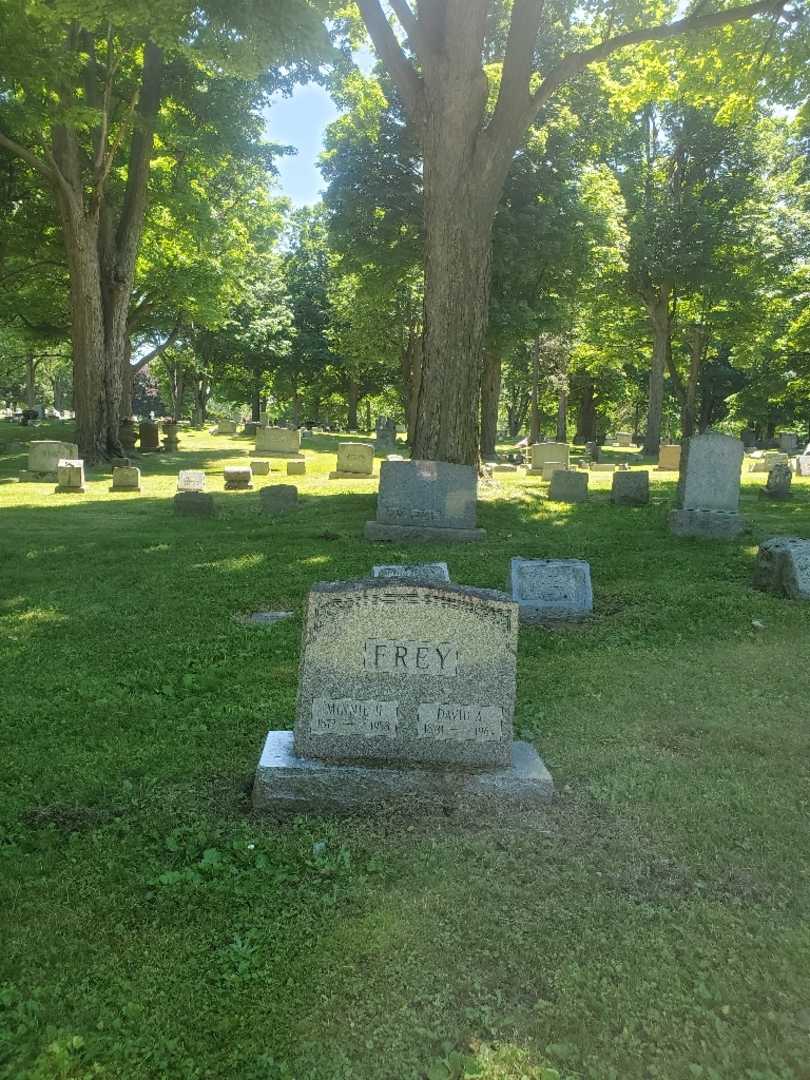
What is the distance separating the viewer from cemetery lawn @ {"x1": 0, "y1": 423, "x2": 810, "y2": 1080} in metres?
2.69

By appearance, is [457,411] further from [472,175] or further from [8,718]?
[8,718]

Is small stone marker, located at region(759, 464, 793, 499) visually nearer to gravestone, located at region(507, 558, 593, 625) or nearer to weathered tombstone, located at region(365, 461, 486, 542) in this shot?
weathered tombstone, located at region(365, 461, 486, 542)

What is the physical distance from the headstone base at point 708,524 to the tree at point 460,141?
3.49m

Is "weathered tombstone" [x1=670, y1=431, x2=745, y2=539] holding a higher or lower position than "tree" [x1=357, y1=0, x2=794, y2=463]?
lower

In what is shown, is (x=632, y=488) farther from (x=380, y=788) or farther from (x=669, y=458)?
(x=380, y=788)

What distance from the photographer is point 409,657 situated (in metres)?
4.20

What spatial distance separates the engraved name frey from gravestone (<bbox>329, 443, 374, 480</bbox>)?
17.1m

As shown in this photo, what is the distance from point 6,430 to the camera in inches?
1369

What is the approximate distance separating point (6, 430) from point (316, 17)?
92.1 feet

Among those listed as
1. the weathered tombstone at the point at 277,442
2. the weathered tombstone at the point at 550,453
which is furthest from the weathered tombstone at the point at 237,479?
the weathered tombstone at the point at 277,442

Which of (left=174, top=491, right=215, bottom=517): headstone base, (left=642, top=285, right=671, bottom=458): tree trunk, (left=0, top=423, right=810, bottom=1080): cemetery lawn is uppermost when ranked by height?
(left=642, top=285, right=671, bottom=458): tree trunk

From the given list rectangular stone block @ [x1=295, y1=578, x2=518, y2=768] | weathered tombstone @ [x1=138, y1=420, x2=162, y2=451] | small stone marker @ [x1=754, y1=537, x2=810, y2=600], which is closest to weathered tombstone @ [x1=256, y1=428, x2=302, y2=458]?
weathered tombstone @ [x1=138, y1=420, x2=162, y2=451]

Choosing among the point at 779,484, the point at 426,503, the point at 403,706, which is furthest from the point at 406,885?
the point at 779,484

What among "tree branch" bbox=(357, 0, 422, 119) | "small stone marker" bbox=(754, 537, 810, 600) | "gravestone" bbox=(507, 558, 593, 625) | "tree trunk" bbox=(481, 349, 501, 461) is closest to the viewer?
"gravestone" bbox=(507, 558, 593, 625)
